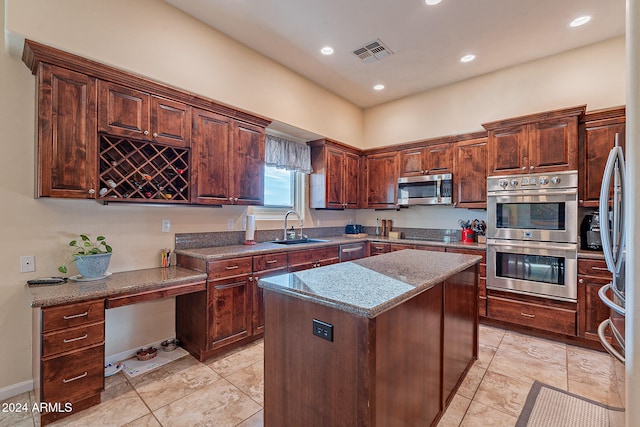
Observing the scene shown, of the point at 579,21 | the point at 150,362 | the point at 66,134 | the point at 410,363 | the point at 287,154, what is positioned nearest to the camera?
the point at 410,363

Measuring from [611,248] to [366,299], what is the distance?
5.53 ft

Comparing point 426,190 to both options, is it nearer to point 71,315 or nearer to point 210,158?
point 210,158

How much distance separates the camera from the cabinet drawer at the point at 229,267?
2575 millimetres

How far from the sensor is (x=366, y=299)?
1221mm

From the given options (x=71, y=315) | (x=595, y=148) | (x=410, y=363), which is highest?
(x=595, y=148)

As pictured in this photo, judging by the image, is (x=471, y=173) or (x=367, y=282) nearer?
(x=367, y=282)

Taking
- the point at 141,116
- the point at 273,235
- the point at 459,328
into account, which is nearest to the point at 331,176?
the point at 273,235

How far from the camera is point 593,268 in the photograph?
2848 millimetres

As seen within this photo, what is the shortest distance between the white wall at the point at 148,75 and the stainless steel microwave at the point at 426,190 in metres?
0.40

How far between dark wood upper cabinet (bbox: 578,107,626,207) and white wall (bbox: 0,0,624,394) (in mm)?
325

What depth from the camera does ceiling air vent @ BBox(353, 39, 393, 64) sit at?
3270mm

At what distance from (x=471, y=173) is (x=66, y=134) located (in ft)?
14.0

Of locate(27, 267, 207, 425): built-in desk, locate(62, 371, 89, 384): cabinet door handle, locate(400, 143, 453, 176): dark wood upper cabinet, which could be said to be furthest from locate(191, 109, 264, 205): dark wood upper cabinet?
locate(400, 143, 453, 176): dark wood upper cabinet

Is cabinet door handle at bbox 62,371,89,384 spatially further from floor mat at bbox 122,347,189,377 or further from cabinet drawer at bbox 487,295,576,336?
cabinet drawer at bbox 487,295,576,336
